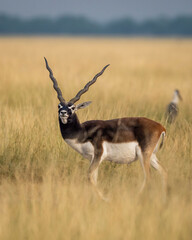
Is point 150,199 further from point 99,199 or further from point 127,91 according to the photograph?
point 127,91

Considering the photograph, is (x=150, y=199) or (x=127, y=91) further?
(x=127, y=91)

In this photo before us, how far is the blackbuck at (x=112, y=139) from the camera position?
4148 millimetres

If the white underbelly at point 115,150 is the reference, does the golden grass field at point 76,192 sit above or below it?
below

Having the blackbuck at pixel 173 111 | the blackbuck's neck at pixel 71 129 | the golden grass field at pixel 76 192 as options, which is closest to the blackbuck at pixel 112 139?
the blackbuck's neck at pixel 71 129

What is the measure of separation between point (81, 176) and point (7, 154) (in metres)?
1.03

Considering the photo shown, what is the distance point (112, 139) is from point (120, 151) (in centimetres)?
13

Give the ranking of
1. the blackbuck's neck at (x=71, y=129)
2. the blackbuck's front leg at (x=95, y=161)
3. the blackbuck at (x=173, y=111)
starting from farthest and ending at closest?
the blackbuck at (x=173, y=111), the blackbuck's neck at (x=71, y=129), the blackbuck's front leg at (x=95, y=161)

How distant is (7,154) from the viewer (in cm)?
509

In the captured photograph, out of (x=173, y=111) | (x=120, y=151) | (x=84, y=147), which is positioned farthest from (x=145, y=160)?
(x=173, y=111)

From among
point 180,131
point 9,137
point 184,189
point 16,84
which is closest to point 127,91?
point 16,84

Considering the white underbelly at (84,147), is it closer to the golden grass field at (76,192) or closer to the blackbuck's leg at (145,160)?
the golden grass field at (76,192)

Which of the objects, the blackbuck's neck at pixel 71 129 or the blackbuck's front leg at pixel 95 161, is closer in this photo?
the blackbuck's front leg at pixel 95 161

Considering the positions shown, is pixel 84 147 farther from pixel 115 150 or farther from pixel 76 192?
pixel 76 192

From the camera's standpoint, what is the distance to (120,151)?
4.17 m
